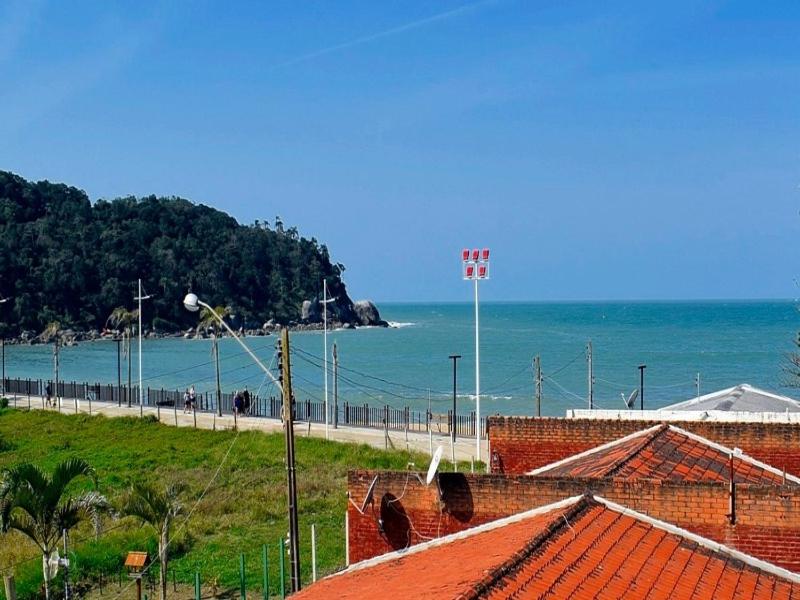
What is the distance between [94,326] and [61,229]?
20324mm

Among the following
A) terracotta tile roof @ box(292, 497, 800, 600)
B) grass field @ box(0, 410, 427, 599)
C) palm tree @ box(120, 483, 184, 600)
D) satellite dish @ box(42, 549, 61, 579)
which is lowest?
grass field @ box(0, 410, 427, 599)

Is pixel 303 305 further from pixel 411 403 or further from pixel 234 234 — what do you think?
pixel 411 403

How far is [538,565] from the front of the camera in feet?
28.3

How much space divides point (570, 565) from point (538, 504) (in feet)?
6.75

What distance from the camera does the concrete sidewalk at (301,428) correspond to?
34375mm

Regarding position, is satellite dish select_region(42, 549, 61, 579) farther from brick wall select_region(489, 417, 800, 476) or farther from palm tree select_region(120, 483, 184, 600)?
brick wall select_region(489, 417, 800, 476)

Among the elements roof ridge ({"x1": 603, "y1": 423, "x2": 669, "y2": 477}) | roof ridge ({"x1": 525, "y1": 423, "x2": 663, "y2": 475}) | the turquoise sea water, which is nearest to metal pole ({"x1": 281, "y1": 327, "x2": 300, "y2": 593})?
roof ridge ({"x1": 525, "y1": 423, "x2": 663, "y2": 475})

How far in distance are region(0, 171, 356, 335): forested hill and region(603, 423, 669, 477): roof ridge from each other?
133398mm

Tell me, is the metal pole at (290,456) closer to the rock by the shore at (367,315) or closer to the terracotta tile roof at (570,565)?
the terracotta tile roof at (570,565)

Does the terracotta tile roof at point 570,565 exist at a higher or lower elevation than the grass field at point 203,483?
higher

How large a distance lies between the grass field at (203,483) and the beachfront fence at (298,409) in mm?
5285

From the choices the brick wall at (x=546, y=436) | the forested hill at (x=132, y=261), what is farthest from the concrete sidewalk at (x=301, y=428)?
the forested hill at (x=132, y=261)

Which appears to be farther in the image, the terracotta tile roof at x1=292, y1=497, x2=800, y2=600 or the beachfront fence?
the beachfront fence

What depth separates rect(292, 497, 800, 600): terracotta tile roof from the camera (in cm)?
842
